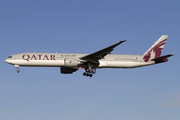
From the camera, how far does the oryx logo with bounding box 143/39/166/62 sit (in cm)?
5181

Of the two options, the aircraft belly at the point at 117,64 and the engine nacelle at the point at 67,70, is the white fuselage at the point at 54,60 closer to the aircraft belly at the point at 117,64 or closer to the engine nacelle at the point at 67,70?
the aircraft belly at the point at 117,64

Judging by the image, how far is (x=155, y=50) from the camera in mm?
53250

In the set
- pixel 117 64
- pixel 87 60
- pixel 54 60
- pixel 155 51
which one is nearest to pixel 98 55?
pixel 87 60

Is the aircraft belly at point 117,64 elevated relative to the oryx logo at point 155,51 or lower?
lower

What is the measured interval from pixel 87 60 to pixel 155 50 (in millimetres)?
12114

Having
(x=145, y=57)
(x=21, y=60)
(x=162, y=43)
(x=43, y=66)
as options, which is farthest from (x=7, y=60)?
(x=162, y=43)

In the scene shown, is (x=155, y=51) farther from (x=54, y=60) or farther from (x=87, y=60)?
(x=54, y=60)

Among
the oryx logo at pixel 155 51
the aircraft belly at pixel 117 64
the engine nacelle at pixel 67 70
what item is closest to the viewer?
the aircraft belly at pixel 117 64

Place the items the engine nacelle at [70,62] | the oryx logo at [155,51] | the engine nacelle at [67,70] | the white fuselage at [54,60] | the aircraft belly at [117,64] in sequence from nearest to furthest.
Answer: the engine nacelle at [70,62], the white fuselage at [54,60], the aircraft belly at [117,64], the oryx logo at [155,51], the engine nacelle at [67,70]

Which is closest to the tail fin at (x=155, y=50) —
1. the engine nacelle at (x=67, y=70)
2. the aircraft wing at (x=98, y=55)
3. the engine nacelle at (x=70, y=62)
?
the aircraft wing at (x=98, y=55)

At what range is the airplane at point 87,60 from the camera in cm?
4756

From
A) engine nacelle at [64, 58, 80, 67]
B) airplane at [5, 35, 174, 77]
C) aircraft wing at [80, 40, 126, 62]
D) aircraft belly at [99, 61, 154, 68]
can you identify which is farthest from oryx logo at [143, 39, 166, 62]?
engine nacelle at [64, 58, 80, 67]

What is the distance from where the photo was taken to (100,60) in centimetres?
4962

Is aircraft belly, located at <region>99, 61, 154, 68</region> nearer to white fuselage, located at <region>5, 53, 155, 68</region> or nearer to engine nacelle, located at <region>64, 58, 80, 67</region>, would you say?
white fuselage, located at <region>5, 53, 155, 68</region>
